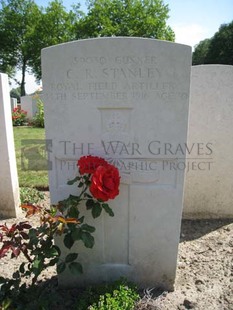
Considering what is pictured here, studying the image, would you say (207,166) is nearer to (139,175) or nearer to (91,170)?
(139,175)

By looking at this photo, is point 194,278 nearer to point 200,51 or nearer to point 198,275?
point 198,275

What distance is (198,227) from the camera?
351 cm

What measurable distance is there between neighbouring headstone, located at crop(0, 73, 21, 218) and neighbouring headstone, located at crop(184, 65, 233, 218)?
2322 millimetres

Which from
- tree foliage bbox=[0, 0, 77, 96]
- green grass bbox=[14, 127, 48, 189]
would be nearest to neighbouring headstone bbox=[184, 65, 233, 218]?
green grass bbox=[14, 127, 48, 189]

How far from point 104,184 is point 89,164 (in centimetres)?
19

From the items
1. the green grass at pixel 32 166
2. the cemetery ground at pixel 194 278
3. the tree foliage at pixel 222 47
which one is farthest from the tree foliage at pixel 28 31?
the cemetery ground at pixel 194 278

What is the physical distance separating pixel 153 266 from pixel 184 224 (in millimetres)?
1344

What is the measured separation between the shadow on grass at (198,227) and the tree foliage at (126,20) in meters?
25.7

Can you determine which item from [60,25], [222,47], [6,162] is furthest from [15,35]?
[6,162]

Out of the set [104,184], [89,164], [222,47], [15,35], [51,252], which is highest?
[15,35]

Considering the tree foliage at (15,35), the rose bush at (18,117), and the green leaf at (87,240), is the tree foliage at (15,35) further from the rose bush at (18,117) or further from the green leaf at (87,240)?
the green leaf at (87,240)

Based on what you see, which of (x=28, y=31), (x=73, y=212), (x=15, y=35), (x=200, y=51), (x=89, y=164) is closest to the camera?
(x=89, y=164)

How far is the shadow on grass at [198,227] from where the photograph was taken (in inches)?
129

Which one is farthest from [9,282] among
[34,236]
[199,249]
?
[199,249]
